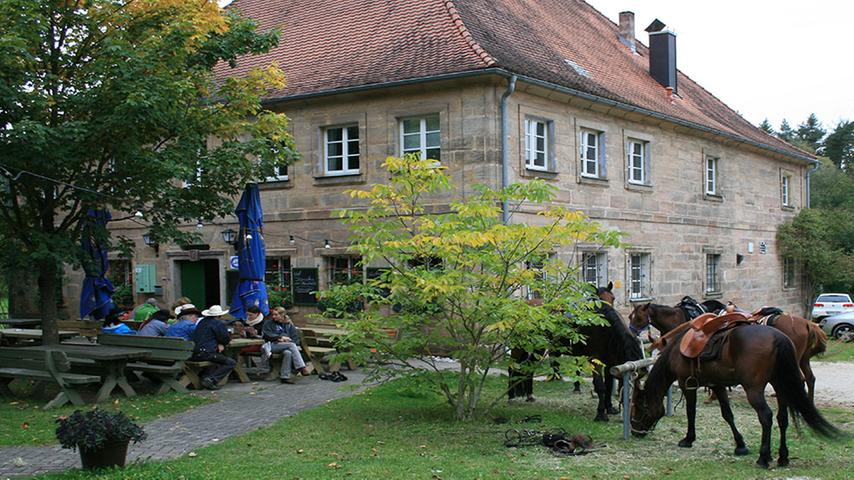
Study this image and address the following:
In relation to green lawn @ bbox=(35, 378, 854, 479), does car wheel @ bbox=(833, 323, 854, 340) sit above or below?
below

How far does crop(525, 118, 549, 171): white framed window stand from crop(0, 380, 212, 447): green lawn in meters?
9.53

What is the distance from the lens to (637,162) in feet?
75.6

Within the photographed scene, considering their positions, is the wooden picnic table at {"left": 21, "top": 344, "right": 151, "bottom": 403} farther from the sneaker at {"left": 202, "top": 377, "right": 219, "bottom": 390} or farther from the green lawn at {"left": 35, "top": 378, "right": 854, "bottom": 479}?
the green lawn at {"left": 35, "top": 378, "right": 854, "bottom": 479}

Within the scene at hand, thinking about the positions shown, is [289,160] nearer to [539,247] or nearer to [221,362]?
[221,362]

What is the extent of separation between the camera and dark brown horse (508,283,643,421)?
35.9 feet

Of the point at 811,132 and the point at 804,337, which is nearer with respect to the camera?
the point at 804,337

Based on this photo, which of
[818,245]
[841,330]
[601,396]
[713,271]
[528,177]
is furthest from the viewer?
[818,245]

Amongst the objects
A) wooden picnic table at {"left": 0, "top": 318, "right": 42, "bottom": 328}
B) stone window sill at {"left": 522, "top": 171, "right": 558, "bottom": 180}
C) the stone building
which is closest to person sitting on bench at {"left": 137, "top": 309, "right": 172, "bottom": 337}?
the stone building

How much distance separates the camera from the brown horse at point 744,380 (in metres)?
8.27

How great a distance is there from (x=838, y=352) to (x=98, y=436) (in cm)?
1995

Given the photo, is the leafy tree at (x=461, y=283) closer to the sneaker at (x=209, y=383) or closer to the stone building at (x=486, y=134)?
the sneaker at (x=209, y=383)

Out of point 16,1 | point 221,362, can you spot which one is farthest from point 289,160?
point 16,1

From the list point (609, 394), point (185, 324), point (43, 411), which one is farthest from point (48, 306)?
point (609, 394)

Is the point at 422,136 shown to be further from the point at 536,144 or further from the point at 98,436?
the point at 98,436
